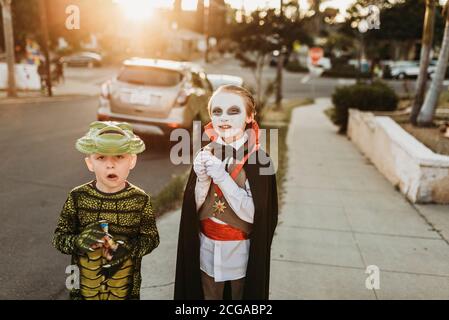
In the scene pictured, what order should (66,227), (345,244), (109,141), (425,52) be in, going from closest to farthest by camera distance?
(109,141) → (66,227) → (345,244) → (425,52)

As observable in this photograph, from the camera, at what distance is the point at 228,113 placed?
2359 mm

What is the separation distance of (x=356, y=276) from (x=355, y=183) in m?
3.65

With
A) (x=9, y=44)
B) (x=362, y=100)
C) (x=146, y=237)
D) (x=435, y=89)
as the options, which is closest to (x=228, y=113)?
(x=146, y=237)

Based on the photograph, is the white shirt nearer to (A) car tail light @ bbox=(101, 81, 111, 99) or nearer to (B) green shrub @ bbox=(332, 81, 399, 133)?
(A) car tail light @ bbox=(101, 81, 111, 99)

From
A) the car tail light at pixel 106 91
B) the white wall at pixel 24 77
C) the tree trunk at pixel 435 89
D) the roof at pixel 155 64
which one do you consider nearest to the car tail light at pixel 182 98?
the roof at pixel 155 64

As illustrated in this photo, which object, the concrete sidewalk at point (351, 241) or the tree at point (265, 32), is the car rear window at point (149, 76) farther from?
the tree at point (265, 32)

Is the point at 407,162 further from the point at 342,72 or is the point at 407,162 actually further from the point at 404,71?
the point at 342,72

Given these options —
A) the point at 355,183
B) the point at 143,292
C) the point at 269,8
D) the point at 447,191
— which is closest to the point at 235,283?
the point at 143,292

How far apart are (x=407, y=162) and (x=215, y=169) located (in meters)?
5.35

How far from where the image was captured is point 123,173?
2.26 meters

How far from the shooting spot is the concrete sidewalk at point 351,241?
13.4ft

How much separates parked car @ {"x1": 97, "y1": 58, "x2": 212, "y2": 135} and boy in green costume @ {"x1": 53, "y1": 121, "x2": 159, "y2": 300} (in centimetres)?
628

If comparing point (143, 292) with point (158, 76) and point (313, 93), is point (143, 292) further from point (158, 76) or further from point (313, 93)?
point (313, 93)

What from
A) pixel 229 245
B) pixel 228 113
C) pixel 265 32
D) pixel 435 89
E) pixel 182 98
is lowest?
pixel 229 245
